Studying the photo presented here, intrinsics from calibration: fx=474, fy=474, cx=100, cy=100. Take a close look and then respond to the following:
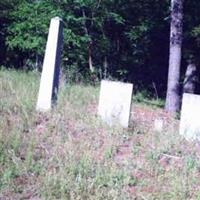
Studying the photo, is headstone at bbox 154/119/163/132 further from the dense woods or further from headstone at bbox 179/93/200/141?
the dense woods

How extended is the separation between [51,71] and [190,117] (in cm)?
262

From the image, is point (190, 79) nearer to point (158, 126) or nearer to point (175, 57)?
point (175, 57)

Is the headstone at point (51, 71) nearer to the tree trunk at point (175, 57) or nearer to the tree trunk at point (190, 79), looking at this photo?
the tree trunk at point (175, 57)

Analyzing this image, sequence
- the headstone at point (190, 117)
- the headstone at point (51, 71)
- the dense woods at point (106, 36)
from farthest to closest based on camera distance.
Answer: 1. the dense woods at point (106, 36)
2. the headstone at point (51, 71)
3. the headstone at point (190, 117)

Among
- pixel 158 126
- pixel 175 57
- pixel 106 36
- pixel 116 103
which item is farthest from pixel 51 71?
pixel 106 36

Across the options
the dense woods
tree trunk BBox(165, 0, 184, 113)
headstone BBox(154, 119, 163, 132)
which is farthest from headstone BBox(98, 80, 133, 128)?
the dense woods

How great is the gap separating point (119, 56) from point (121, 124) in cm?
1220

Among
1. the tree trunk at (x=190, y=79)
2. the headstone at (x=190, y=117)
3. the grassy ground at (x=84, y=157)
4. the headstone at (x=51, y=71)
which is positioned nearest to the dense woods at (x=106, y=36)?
the tree trunk at (x=190, y=79)

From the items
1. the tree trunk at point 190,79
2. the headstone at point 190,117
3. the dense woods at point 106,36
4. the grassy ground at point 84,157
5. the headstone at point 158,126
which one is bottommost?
the grassy ground at point 84,157

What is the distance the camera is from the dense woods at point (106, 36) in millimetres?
16984

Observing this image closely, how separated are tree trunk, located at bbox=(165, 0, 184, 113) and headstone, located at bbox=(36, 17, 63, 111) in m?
4.88

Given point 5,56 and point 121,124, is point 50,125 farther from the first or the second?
point 5,56

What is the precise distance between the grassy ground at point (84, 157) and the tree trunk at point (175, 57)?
420 cm

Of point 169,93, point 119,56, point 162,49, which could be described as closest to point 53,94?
point 169,93
